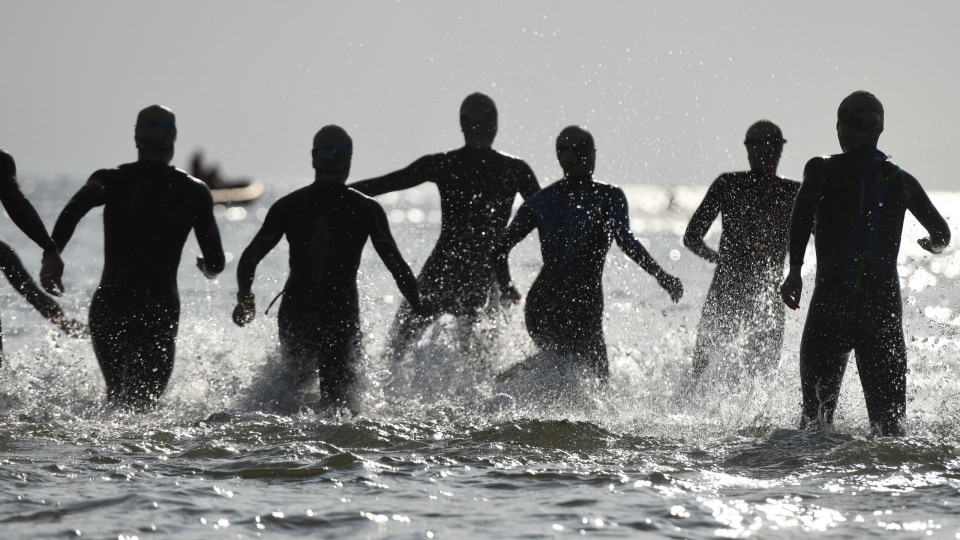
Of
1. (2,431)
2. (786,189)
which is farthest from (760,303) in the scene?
(2,431)

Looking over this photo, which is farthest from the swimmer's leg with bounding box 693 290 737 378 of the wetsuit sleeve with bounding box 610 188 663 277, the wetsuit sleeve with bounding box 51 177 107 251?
the wetsuit sleeve with bounding box 51 177 107 251

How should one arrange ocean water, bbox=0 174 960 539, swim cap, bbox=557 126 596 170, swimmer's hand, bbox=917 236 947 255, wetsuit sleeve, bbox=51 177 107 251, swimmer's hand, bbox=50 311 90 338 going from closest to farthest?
ocean water, bbox=0 174 960 539
swimmer's hand, bbox=917 236 947 255
wetsuit sleeve, bbox=51 177 107 251
swimmer's hand, bbox=50 311 90 338
swim cap, bbox=557 126 596 170

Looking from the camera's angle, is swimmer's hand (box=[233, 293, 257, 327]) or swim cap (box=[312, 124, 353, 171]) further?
swim cap (box=[312, 124, 353, 171])

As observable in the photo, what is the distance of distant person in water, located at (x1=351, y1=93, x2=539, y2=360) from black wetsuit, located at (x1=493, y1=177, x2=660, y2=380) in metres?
0.75

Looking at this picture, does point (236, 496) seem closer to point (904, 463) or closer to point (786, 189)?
point (904, 463)

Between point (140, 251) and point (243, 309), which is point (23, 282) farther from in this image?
point (243, 309)

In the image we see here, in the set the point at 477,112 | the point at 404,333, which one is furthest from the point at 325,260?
the point at 477,112

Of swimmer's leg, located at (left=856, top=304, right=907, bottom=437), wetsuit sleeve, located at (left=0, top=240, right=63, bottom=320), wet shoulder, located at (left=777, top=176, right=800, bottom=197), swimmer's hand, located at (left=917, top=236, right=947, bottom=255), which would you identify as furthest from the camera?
wet shoulder, located at (left=777, top=176, right=800, bottom=197)

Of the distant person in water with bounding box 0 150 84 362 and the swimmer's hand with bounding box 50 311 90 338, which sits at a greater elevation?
the distant person in water with bounding box 0 150 84 362

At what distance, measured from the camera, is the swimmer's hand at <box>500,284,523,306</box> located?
833 cm

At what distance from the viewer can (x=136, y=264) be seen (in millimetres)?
6984

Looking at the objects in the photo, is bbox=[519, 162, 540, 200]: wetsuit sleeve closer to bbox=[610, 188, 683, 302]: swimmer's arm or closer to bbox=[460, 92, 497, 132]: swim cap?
bbox=[460, 92, 497, 132]: swim cap

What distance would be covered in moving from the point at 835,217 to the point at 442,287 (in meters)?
3.15

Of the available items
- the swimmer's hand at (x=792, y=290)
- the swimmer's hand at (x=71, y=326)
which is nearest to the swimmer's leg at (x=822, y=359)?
the swimmer's hand at (x=792, y=290)
